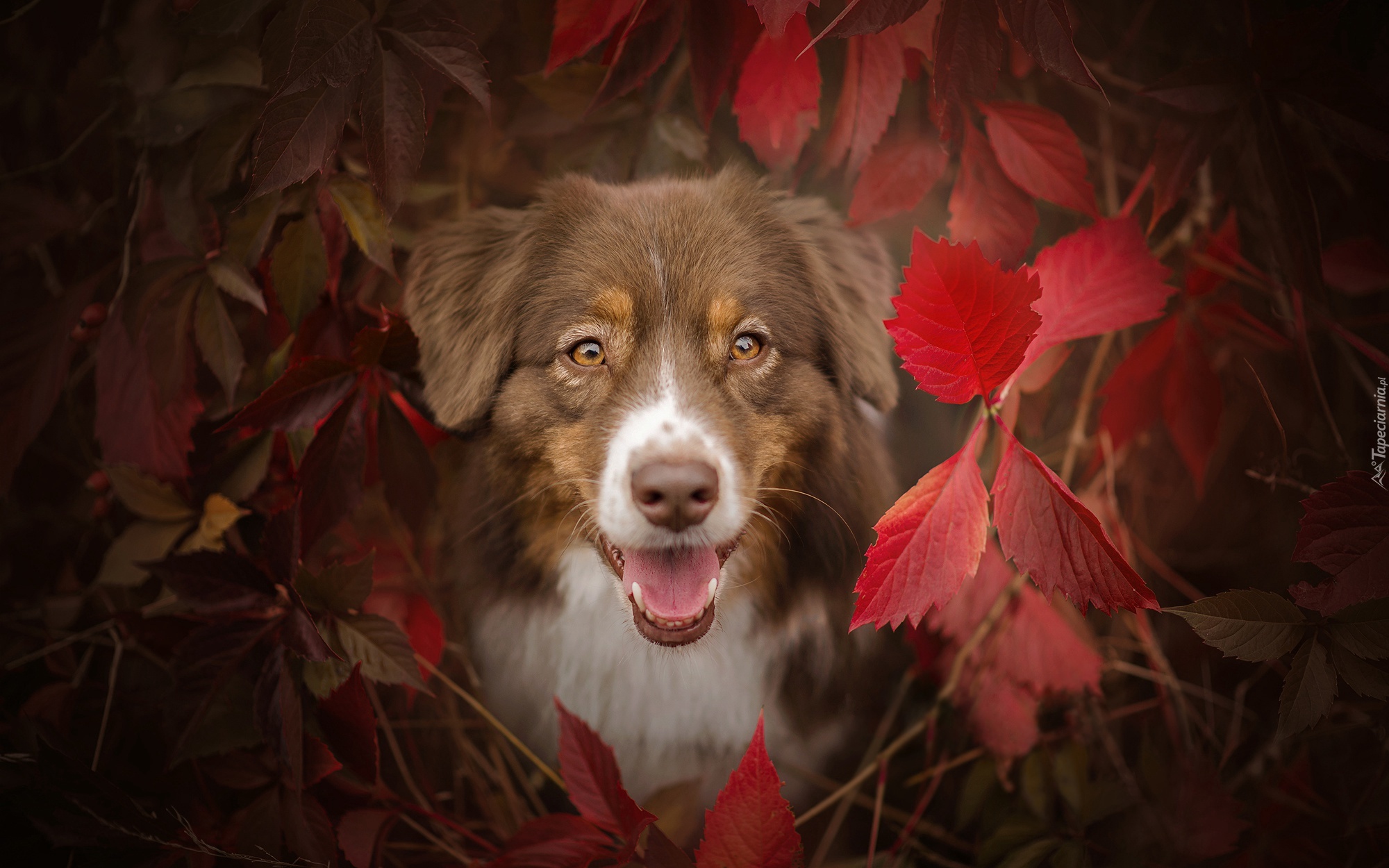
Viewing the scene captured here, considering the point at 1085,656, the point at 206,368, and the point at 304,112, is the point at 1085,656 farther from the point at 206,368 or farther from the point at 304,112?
the point at 206,368

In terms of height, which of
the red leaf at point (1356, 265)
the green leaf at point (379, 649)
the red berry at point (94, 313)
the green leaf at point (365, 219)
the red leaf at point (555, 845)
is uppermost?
the red leaf at point (1356, 265)

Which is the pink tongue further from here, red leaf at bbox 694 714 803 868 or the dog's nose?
red leaf at bbox 694 714 803 868

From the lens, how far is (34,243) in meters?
1.26

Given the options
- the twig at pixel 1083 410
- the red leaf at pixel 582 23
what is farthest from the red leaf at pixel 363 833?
the twig at pixel 1083 410

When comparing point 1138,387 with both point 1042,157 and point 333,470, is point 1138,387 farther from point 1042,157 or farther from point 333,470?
point 333,470

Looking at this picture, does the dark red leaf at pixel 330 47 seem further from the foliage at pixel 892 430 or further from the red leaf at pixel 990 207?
the red leaf at pixel 990 207

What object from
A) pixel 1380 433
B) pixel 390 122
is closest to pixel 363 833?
pixel 390 122

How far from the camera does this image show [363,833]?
114cm

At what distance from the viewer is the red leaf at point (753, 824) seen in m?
1.02

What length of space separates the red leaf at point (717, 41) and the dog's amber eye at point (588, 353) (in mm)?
426

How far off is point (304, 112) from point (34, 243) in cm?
70


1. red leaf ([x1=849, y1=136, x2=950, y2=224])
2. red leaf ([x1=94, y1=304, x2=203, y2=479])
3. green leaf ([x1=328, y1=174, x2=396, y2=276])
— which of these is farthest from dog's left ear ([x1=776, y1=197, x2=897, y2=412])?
red leaf ([x1=94, y1=304, x2=203, y2=479])

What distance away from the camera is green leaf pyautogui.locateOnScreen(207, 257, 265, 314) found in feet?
3.67

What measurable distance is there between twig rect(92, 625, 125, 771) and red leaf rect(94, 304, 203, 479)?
1.16ft
